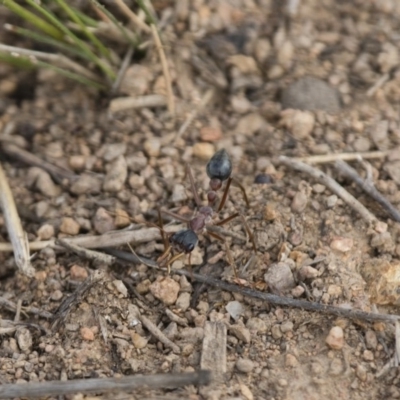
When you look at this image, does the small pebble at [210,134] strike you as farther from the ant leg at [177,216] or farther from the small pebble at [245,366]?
the small pebble at [245,366]

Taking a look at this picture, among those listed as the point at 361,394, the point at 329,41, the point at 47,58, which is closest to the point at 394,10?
the point at 329,41

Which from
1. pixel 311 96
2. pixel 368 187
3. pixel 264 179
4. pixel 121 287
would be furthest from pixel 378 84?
pixel 121 287

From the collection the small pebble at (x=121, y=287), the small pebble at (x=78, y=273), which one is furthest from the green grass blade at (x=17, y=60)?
the small pebble at (x=121, y=287)

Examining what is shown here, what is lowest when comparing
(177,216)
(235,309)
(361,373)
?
(361,373)

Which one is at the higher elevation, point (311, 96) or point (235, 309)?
point (311, 96)

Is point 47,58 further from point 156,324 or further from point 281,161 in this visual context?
point 156,324

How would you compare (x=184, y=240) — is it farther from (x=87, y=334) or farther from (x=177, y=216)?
(x=87, y=334)

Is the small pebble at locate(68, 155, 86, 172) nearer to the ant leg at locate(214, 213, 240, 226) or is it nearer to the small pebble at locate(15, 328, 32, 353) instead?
the ant leg at locate(214, 213, 240, 226)
